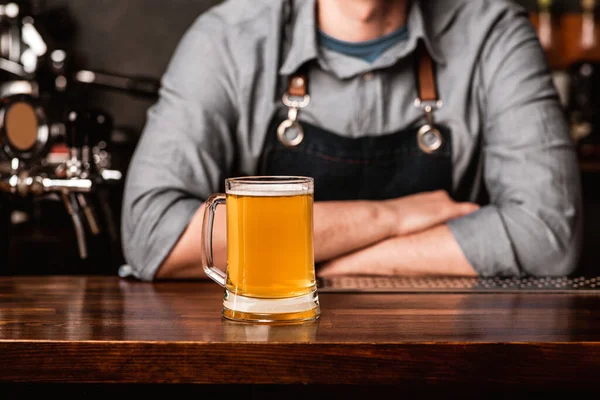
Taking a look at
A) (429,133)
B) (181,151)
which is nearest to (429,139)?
(429,133)

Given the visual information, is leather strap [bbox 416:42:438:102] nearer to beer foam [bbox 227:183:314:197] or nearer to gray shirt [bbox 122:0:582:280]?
gray shirt [bbox 122:0:582:280]

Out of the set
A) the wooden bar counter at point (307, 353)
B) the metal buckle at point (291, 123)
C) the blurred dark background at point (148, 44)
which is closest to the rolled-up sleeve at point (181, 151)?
the metal buckle at point (291, 123)

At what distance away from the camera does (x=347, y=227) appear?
141 cm

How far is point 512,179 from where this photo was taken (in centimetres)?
157

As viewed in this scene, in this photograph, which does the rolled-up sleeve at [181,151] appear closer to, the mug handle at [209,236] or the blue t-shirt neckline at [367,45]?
the blue t-shirt neckline at [367,45]

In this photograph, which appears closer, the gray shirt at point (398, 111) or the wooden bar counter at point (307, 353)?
the wooden bar counter at point (307, 353)

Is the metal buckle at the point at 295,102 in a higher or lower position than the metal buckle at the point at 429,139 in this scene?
higher

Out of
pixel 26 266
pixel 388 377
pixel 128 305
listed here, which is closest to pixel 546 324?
pixel 388 377

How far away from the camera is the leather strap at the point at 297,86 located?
173 centimetres

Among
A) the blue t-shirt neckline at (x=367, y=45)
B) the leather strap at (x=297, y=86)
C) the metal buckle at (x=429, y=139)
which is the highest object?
the blue t-shirt neckline at (x=367, y=45)

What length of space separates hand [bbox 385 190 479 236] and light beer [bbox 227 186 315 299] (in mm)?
573

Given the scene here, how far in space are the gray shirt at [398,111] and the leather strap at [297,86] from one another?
0.03 m

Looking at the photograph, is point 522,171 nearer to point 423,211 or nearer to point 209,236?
point 423,211

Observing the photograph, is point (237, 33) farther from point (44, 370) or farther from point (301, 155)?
point (44, 370)
